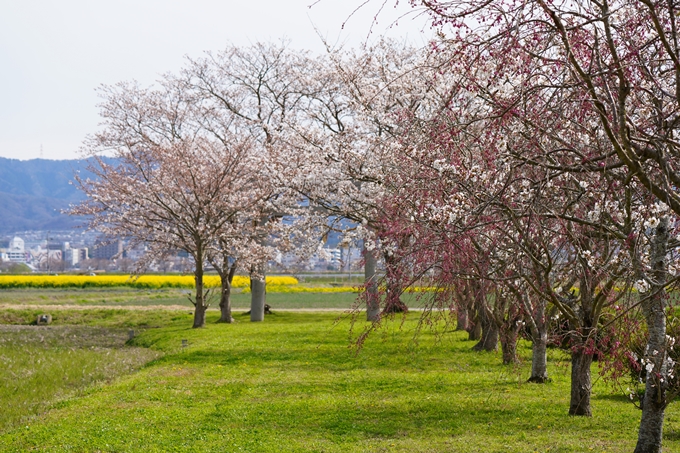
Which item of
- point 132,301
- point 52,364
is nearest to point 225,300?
point 52,364

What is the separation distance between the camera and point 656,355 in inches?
293

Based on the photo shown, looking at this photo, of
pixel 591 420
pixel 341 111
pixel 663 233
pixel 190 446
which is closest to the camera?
pixel 663 233

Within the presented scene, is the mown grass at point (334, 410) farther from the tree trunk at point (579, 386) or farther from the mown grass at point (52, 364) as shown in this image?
the mown grass at point (52, 364)

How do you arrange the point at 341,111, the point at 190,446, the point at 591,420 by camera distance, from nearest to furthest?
the point at 190,446 < the point at 591,420 < the point at 341,111

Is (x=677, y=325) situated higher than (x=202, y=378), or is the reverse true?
(x=677, y=325)

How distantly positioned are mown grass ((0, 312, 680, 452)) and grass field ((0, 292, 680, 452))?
27mm

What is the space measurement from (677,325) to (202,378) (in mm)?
9523

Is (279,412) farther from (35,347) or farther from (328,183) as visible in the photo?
(35,347)

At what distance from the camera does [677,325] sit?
8.42 metres

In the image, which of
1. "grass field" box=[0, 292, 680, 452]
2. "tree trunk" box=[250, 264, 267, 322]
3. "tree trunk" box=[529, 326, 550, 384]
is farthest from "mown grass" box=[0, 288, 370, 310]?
"tree trunk" box=[529, 326, 550, 384]

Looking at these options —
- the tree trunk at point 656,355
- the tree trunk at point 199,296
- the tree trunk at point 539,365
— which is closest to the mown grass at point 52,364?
the tree trunk at point 199,296

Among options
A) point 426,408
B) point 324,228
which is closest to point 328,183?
point 324,228

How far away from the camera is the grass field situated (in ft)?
31.3

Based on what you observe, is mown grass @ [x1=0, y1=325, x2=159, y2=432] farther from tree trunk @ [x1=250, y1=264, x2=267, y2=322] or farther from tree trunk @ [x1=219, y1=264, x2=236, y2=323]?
tree trunk @ [x1=250, y1=264, x2=267, y2=322]
